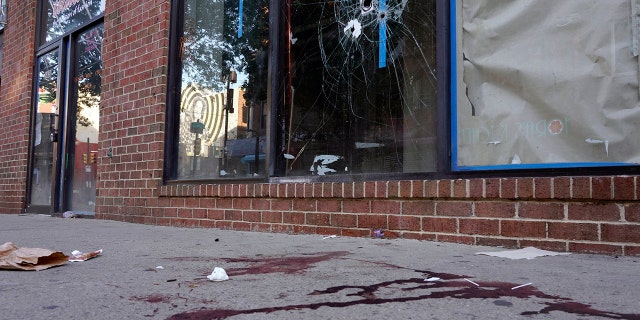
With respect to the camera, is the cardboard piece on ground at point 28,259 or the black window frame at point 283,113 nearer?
the cardboard piece on ground at point 28,259

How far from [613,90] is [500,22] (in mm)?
827

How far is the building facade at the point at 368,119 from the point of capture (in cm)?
295

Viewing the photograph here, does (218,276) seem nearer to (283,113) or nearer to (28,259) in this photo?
(28,259)

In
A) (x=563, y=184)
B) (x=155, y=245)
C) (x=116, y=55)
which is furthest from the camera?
(x=116, y=55)

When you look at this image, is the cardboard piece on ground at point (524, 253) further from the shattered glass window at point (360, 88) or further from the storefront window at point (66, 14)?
the storefront window at point (66, 14)

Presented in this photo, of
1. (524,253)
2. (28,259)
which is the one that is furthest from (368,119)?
(28,259)

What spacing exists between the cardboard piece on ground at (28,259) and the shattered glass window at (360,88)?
214 centimetres

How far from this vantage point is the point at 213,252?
3.25 metres

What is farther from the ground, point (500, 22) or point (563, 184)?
point (500, 22)

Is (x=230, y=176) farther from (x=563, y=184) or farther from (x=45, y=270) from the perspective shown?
(x=563, y=184)

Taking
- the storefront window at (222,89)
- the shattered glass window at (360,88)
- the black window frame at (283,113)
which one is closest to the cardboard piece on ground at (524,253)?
the black window frame at (283,113)

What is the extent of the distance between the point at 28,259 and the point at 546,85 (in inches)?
123

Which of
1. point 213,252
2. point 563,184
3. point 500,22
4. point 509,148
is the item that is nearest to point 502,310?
point 563,184

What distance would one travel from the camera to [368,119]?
414 cm
